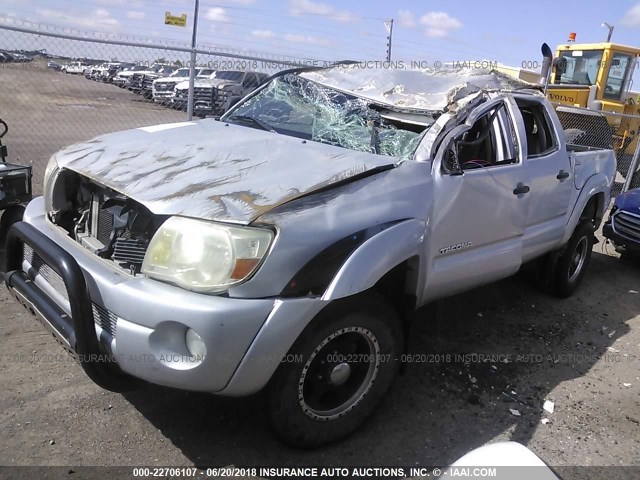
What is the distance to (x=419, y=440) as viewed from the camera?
117 inches

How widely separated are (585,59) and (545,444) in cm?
1259

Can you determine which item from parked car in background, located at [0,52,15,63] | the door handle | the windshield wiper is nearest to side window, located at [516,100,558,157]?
the door handle

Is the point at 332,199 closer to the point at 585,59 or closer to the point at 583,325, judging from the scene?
the point at 583,325

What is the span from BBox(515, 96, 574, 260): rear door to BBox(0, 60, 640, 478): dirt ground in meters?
0.78

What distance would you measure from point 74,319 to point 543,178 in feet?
10.9

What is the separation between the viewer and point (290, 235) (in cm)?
239

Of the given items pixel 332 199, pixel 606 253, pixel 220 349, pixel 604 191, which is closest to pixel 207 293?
pixel 220 349

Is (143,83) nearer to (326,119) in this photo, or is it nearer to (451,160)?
(326,119)

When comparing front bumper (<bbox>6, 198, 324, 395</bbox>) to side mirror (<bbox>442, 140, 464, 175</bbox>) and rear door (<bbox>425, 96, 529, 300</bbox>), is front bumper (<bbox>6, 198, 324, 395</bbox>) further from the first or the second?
side mirror (<bbox>442, 140, 464, 175</bbox>)

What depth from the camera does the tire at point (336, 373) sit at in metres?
2.55

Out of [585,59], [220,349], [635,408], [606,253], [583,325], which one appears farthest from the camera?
[585,59]

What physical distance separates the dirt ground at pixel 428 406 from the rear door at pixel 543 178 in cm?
78

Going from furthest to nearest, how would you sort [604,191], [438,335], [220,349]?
[604,191], [438,335], [220,349]

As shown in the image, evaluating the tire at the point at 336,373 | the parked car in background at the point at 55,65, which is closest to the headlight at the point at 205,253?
the tire at the point at 336,373
